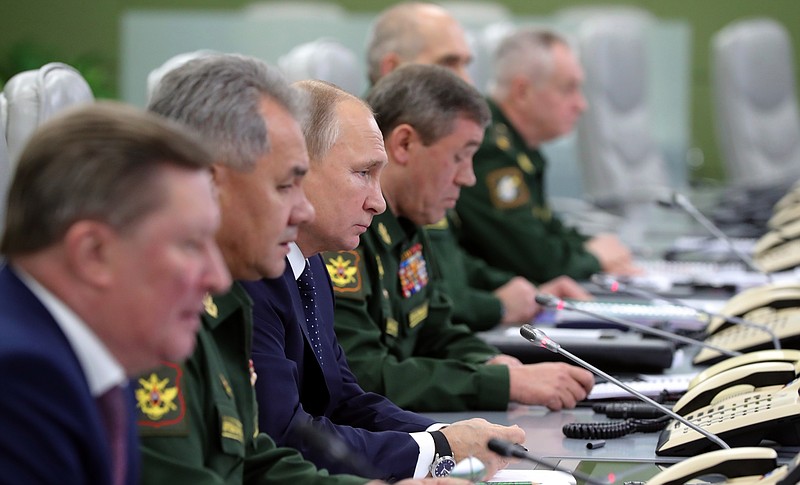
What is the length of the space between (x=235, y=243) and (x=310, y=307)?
1.56 ft

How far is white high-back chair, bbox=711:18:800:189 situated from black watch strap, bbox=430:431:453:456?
243 inches

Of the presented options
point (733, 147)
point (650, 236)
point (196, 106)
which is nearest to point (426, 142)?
point (196, 106)

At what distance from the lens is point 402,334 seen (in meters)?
2.53

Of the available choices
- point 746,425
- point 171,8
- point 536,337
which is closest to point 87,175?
point 536,337

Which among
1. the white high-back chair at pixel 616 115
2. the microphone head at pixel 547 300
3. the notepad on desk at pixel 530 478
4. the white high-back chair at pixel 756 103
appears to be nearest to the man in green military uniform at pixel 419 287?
the microphone head at pixel 547 300

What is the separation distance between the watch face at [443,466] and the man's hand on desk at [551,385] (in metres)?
0.48

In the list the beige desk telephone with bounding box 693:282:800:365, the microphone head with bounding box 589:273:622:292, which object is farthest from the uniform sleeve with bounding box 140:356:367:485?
the microphone head with bounding box 589:273:622:292

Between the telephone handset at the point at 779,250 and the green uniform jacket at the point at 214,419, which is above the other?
the green uniform jacket at the point at 214,419

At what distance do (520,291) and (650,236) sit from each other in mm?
1959

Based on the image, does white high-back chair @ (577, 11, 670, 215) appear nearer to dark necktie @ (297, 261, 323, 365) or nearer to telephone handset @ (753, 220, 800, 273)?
telephone handset @ (753, 220, 800, 273)

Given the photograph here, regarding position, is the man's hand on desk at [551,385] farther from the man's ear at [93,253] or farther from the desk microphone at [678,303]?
the man's ear at [93,253]

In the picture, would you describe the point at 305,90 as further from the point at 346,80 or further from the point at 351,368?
the point at 346,80

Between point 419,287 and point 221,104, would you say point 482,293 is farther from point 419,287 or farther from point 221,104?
point 221,104

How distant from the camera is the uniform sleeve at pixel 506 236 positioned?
388 centimetres
